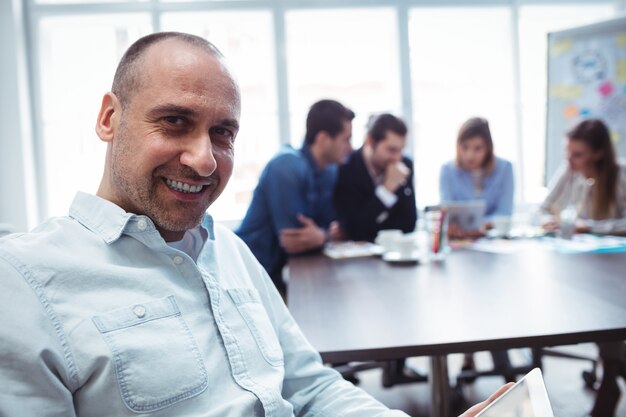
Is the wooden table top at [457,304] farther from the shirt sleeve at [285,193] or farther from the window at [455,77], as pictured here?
the window at [455,77]

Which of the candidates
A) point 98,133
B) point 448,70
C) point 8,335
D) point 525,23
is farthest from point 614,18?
point 8,335

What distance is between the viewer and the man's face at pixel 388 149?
2770 mm

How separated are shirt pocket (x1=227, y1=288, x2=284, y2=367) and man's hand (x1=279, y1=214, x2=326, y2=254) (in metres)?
1.31

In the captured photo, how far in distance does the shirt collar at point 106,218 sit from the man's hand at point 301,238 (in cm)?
146

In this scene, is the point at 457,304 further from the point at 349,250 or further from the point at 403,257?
the point at 349,250

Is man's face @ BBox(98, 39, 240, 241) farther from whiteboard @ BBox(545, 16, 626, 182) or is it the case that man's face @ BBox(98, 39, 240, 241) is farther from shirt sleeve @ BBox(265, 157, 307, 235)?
whiteboard @ BBox(545, 16, 626, 182)

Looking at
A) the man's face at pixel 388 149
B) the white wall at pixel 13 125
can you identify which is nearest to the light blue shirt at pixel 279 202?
the man's face at pixel 388 149

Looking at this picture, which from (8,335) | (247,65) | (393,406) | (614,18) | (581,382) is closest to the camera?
(8,335)

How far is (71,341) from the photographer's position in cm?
65

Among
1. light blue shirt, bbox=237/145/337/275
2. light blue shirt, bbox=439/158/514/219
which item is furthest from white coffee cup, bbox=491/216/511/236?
light blue shirt, bbox=237/145/337/275

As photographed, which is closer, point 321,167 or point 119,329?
point 119,329

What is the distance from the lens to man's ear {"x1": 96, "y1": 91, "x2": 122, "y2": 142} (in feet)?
2.86

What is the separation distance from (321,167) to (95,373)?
81.1 inches

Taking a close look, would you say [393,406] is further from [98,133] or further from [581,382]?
[98,133]
